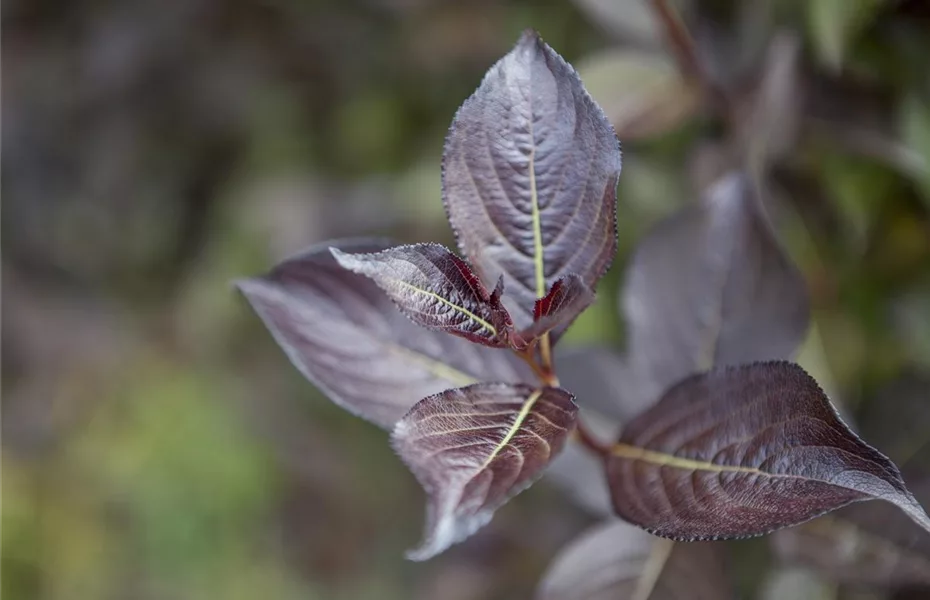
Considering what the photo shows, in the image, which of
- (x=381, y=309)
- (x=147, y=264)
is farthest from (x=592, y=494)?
(x=147, y=264)

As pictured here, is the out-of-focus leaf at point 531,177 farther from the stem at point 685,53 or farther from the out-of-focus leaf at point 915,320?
the out-of-focus leaf at point 915,320

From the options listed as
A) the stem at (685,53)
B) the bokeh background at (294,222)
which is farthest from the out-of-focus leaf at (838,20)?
the stem at (685,53)

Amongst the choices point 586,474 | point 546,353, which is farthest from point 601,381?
point 546,353

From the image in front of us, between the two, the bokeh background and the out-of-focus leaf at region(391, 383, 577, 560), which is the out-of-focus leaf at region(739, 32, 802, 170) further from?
the out-of-focus leaf at region(391, 383, 577, 560)

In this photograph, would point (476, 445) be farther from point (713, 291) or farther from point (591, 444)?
point (713, 291)

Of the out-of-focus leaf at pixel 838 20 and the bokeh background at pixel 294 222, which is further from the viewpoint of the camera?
the bokeh background at pixel 294 222

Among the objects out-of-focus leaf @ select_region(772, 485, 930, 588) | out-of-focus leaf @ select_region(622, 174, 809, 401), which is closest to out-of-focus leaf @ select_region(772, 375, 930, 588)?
out-of-focus leaf @ select_region(772, 485, 930, 588)

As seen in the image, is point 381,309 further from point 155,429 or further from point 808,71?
point 155,429
